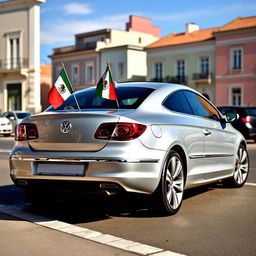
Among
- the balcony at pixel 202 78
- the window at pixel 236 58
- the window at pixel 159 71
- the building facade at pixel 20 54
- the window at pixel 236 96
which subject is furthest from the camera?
the window at pixel 159 71

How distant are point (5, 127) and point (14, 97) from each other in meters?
19.4

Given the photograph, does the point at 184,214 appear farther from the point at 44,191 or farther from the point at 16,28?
the point at 16,28

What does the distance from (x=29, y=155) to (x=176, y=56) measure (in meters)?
43.7

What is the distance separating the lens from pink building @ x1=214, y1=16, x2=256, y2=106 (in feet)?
143

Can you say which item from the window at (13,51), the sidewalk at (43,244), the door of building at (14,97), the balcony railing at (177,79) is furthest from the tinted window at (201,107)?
the door of building at (14,97)

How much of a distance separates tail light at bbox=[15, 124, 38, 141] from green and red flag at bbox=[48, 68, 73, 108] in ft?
1.56

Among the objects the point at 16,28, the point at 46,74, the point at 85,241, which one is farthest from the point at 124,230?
the point at 46,74

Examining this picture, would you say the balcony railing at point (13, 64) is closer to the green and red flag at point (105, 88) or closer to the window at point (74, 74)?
the window at point (74, 74)

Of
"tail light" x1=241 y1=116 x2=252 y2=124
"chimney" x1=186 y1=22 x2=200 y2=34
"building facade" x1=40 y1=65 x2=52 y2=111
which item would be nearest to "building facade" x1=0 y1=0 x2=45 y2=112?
"building facade" x1=40 y1=65 x2=52 y2=111

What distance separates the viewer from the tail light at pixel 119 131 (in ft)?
18.2

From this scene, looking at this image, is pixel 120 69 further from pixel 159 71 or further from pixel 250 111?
pixel 250 111

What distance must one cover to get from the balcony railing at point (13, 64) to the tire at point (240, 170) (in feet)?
130

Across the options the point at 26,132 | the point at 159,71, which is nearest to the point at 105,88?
the point at 26,132

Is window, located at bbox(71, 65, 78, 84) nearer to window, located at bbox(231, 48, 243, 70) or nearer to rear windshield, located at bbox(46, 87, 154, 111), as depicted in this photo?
window, located at bbox(231, 48, 243, 70)
